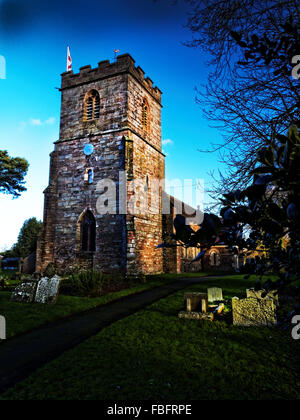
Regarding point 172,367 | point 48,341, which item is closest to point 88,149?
point 48,341

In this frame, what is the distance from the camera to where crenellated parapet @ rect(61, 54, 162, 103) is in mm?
17234

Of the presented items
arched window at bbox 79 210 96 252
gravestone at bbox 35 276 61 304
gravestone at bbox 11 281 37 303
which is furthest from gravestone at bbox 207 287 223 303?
arched window at bbox 79 210 96 252

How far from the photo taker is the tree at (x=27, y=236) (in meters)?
33.7

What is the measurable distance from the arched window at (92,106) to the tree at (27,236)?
67.6 feet

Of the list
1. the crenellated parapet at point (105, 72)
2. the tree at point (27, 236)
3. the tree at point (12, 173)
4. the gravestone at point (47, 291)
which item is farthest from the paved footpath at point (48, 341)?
the tree at point (27, 236)

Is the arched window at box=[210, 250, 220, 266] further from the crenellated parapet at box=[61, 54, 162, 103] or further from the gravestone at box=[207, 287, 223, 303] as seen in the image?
the gravestone at box=[207, 287, 223, 303]

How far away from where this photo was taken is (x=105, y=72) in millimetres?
17781

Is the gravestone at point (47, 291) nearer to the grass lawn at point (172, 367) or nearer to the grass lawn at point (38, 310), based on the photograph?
the grass lawn at point (38, 310)

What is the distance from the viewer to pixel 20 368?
421 cm

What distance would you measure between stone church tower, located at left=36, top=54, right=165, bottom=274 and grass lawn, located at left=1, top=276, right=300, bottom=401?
9.77 m

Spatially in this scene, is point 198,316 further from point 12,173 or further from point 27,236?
point 27,236

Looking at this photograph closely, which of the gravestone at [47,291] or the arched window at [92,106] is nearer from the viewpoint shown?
the gravestone at [47,291]

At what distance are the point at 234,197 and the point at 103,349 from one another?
455cm

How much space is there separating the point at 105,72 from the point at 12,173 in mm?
13744
